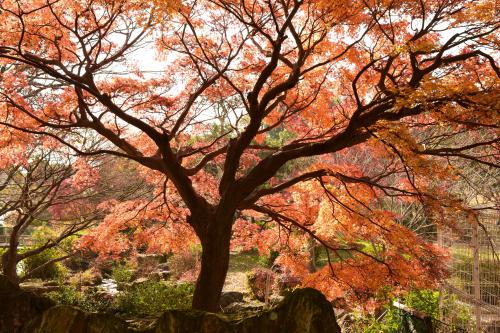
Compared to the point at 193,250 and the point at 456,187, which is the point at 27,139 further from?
the point at 456,187

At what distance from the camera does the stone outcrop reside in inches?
113

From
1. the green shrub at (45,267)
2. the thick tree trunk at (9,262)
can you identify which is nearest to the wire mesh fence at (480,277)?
the thick tree trunk at (9,262)

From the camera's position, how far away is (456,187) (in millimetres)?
10930

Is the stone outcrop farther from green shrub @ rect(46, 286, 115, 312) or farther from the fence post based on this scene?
green shrub @ rect(46, 286, 115, 312)

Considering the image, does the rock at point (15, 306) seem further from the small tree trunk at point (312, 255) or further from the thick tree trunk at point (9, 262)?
the small tree trunk at point (312, 255)

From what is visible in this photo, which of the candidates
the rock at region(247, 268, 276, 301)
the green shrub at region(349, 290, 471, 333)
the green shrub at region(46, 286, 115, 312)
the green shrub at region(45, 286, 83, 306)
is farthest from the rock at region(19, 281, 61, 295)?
the green shrub at region(349, 290, 471, 333)

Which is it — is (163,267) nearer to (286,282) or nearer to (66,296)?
(66,296)

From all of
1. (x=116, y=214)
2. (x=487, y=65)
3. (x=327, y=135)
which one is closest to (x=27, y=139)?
(x=116, y=214)

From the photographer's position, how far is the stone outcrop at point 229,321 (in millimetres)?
2865

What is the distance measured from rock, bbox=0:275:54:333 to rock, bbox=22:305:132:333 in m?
0.27

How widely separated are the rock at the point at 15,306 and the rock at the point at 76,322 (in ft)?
0.90

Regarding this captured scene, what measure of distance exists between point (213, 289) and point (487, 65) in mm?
4320

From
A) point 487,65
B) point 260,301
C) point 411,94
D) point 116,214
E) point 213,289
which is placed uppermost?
point 487,65

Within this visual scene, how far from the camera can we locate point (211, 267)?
5223mm
